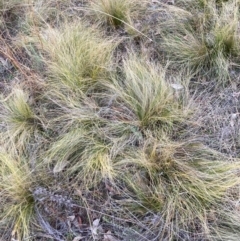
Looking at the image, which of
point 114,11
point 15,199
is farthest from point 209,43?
point 15,199

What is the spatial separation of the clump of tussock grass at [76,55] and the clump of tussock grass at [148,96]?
0.57ft

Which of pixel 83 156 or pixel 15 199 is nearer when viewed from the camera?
pixel 15 199

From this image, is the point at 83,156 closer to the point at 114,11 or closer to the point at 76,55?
the point at 76,55

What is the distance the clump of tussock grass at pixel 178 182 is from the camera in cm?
191

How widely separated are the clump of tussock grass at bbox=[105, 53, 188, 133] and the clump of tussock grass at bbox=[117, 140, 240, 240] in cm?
18

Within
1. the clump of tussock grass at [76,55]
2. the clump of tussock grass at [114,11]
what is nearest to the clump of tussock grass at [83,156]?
the clump of tussock grass at [76,55]

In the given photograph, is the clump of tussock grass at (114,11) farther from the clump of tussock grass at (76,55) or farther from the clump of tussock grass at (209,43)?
the clump of tussock grass at (209,43)

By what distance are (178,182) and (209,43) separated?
1.16 meters

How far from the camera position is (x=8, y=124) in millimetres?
2402

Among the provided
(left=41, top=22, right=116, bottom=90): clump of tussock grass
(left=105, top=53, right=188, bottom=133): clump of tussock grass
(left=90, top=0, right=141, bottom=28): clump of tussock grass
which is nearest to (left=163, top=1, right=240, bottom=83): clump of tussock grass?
(left=105, top=53, right=188, bottom=133): clump of tussock grass

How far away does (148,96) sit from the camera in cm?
234

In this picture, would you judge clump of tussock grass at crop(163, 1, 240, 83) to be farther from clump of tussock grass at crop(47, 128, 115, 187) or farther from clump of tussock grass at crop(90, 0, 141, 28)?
clump of tussock grass at crop(47, 128, 115, 187)

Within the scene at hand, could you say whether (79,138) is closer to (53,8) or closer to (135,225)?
(135,225)

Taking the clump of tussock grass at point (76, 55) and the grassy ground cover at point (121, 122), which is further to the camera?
the clump of tussock grass at point (76, 55)
